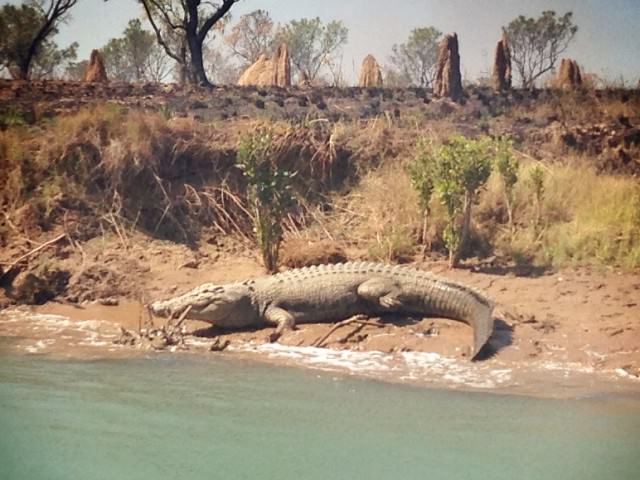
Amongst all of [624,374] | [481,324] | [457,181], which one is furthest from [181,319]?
[624,374]

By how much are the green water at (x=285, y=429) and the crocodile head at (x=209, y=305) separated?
4.84 ft

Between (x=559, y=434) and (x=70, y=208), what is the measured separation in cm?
664

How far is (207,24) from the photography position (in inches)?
616

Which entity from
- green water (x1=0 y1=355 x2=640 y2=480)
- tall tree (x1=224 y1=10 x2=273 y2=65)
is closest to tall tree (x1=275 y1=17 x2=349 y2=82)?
tall tree (x1=224 y1=10 x2=273 y2=65)

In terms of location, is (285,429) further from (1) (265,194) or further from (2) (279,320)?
(1) (265,194)

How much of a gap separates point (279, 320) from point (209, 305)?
0.66 meters

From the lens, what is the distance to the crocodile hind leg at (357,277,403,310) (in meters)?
7.71

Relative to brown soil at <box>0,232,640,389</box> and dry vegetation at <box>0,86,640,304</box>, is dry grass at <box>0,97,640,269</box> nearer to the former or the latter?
dry vegetation at <box>0,86,640,304</box>

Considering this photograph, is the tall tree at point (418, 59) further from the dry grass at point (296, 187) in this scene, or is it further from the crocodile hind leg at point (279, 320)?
the crocodile hind leg at point (279, 320)

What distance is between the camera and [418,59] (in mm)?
14023

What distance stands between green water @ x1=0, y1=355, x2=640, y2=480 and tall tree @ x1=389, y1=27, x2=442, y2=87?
699 centimetres

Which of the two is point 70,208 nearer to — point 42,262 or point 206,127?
point 42,262

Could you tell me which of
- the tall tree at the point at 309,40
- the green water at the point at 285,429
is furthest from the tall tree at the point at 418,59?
the green water at the point at 285,429

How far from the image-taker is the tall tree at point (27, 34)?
40.1 ft
